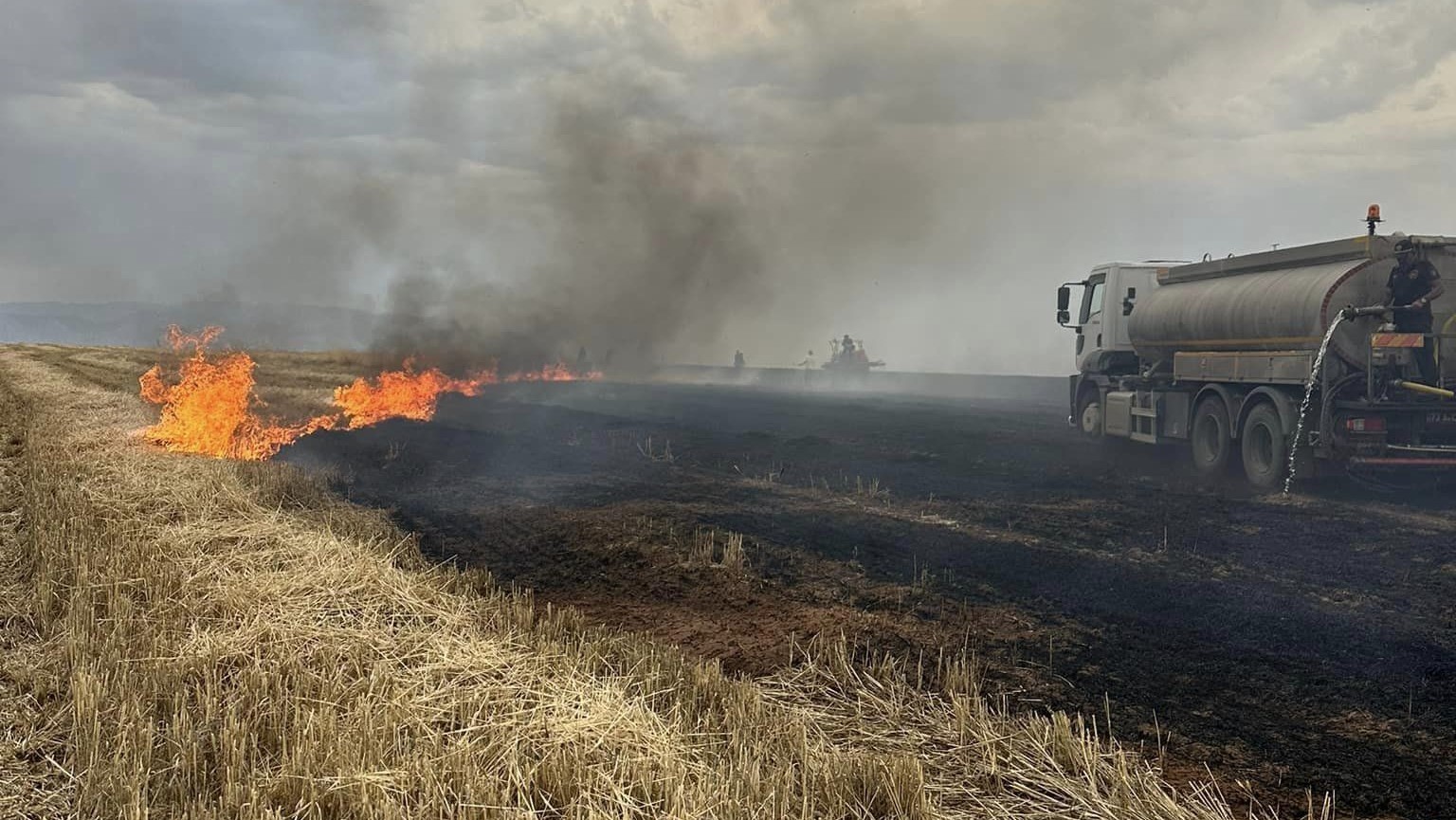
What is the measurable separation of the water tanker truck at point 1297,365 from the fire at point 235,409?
16.1 metres

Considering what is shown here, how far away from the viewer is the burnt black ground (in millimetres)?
6488

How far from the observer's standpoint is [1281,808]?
5.19 meters

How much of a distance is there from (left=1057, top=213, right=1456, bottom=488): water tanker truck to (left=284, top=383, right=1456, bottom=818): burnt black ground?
2.75 feet

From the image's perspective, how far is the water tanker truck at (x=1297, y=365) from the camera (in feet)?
49.0

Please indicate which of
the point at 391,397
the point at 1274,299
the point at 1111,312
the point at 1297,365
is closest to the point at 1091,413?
the point at 1111,312

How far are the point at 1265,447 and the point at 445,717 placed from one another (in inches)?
589

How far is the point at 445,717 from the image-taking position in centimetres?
560

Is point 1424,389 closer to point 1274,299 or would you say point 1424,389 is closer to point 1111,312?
point 1274,299

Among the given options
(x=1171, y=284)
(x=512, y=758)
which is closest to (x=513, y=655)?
(x=512, y=758)

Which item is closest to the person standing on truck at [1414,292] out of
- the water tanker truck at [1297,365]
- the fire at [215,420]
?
the water tanker truck at [1297,365]

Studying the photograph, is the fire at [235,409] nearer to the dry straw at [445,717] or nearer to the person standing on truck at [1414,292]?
the dry straw at [445,717]

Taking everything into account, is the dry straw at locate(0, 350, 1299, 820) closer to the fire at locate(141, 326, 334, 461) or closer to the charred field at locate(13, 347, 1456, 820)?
the charred field at locate(13, 347, 1456, 820)

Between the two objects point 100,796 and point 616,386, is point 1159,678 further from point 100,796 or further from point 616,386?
point 616,386

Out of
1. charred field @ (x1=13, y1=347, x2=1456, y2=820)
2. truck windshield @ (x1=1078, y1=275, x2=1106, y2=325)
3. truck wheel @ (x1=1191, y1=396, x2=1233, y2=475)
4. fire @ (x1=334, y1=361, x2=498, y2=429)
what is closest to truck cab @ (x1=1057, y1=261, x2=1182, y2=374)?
truck windshield @ (x1=1078, y1=275, x2=1106, y2=325)
